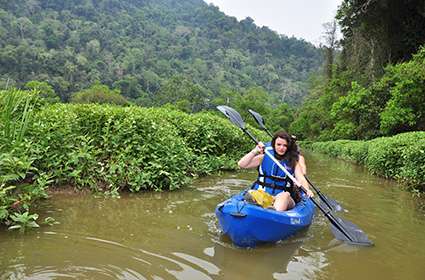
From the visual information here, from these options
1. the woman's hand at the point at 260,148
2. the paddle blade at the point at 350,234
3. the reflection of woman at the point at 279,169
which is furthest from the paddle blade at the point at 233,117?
the paddle blade at the point at 350,234

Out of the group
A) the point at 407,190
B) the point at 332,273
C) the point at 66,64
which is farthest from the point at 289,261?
the point at 66,64

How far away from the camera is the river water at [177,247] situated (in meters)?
3.89

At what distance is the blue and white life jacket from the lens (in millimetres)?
5734

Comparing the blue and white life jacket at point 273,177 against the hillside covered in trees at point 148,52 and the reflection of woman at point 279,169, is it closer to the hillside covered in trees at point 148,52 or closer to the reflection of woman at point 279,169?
the reflection of woman at point 279,169

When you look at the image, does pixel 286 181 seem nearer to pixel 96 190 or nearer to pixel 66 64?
pixel 96 190

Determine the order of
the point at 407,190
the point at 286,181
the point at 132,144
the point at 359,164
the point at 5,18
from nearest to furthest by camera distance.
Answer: the point at 286,181, the point at 132,144, the point at 407,190, the point at 359,164, the point at 5,18

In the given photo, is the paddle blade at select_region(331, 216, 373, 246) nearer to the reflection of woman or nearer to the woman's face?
the reflection of woman

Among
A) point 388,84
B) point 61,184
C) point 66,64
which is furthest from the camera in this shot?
point 66,64

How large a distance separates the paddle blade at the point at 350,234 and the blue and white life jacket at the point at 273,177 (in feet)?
2.57

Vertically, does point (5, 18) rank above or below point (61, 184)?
above

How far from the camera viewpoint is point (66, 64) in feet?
209

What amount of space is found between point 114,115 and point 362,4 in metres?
16.9

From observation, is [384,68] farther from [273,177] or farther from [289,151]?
[273,177]

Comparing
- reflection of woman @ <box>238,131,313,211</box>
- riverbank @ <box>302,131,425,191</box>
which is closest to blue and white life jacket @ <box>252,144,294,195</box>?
reflection of woman @ <box>238,131,313,211</box>
